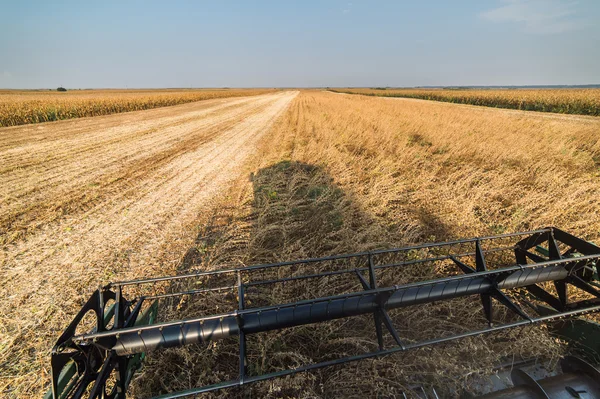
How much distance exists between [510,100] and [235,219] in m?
36.2

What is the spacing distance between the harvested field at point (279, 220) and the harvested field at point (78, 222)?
2 cm

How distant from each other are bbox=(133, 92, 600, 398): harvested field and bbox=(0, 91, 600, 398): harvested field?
0.02 meters

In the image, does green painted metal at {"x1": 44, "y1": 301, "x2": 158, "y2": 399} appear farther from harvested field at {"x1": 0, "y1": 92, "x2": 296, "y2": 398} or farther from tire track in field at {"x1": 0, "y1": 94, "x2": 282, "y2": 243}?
tire track in field at {"x1": 0, "y1": 94, "x2": 282, "y2": 243}

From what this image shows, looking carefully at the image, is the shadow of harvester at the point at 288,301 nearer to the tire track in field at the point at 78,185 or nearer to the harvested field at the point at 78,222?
the harvested field at the point at 78,222

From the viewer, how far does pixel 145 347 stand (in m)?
1.52

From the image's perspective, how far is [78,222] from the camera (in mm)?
4590

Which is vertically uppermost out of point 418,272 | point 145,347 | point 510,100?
point 510,100

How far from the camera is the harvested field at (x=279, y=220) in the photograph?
6.86 ft

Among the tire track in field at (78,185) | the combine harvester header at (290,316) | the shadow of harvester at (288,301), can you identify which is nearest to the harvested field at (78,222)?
the tire track in field at (78,185)

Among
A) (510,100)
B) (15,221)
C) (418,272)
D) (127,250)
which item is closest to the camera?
(418,272)

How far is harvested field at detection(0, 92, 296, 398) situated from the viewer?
8.68 feet

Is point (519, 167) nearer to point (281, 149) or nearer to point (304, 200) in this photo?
point (304, 200)

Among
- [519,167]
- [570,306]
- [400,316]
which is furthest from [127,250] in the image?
[519,167]

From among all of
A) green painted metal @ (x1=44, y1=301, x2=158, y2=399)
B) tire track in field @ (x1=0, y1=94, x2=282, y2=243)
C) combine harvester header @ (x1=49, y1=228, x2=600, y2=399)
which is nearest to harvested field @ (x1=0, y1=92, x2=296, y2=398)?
tire track in field @ (x1=0, y1=94, x2=282, y2=243)
